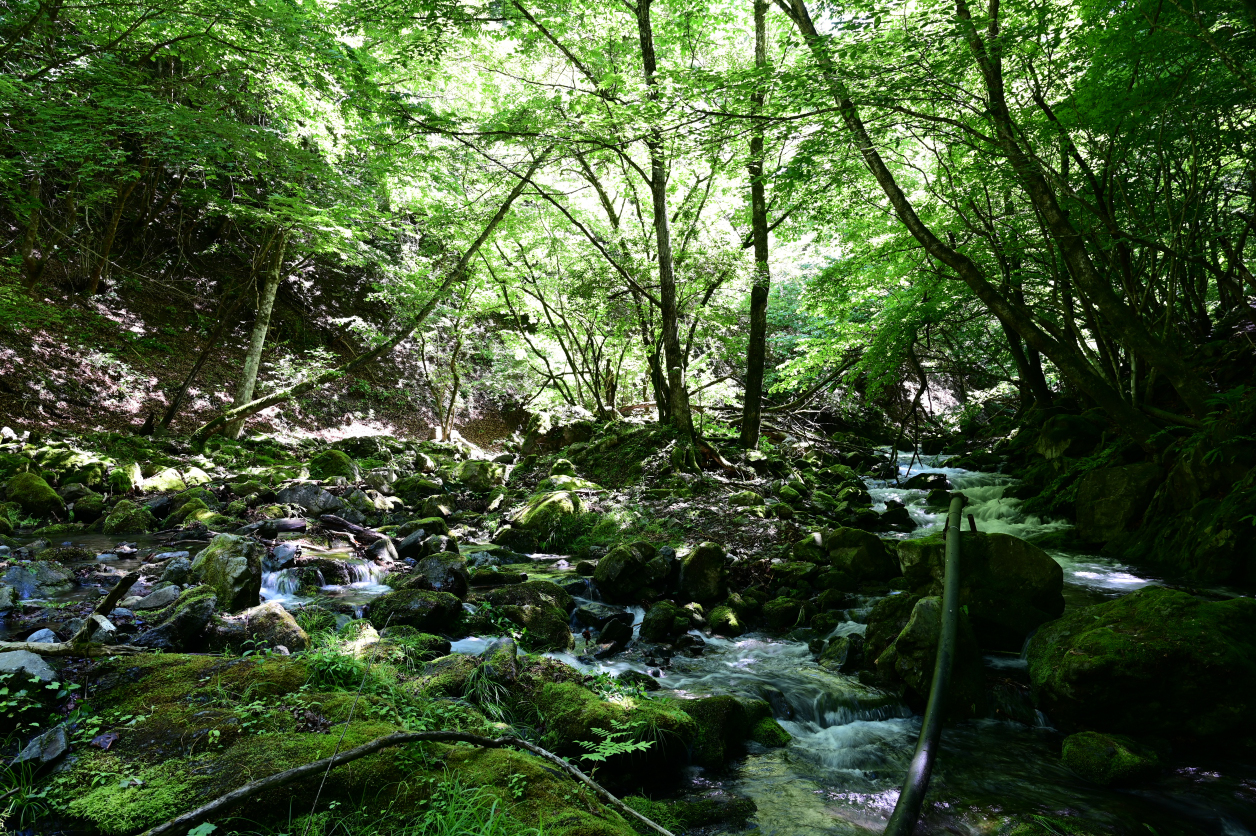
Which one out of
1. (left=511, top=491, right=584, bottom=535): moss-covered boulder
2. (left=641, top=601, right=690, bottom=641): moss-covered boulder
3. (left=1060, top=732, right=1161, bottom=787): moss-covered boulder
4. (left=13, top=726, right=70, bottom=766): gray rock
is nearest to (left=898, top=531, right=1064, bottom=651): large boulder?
(left=1060, top=732, right=1161, bottom=787): moss-covered boulder

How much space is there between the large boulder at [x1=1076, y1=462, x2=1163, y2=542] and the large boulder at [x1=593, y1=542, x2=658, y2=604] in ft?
19.7

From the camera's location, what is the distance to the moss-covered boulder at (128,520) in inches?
311


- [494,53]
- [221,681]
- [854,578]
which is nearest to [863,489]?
[854,578]

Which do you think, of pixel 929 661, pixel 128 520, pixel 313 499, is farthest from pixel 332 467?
pixel 929 661

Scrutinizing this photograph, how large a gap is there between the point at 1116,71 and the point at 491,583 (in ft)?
28.1

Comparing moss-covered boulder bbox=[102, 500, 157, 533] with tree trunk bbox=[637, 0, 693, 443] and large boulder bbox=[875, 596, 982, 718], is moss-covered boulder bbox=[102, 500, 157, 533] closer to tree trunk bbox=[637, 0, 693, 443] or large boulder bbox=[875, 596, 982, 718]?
tree trunk bbox=[637, 0, 693, 443]

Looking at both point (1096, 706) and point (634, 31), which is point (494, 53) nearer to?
point (634, 31)

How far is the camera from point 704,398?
16281mm

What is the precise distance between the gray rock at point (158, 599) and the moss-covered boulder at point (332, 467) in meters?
7.32

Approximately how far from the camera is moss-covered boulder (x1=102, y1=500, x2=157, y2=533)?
25.9 feet

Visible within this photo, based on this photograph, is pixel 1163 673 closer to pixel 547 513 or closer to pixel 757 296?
pixel 547 513

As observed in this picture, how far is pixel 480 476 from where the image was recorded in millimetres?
12930

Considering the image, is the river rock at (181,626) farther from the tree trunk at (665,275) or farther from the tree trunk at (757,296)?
the tree trunk at (757,296)

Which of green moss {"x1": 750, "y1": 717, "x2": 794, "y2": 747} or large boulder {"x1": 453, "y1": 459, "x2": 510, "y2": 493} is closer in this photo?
green moss {"x1": 750, "y1": 717, "x2": 794, "y2": 747}
